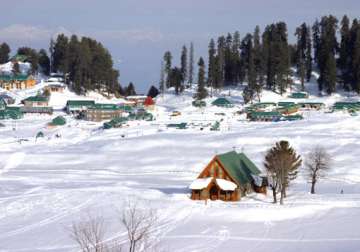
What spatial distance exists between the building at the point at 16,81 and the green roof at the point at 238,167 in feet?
225

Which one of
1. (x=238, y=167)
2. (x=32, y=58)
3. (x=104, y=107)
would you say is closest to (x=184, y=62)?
(x=104, y=107)

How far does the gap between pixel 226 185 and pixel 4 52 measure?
89.0 m

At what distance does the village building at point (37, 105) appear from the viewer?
8956 centimetres

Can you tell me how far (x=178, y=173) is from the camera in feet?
159

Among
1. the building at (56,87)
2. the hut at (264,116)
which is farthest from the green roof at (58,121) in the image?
the hut at (264,116)

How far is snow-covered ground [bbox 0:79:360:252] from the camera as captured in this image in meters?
25.0

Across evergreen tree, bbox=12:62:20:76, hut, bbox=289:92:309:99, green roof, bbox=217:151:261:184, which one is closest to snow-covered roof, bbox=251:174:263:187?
green roof, bbox=217:151:261:184

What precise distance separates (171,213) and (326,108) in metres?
54.9

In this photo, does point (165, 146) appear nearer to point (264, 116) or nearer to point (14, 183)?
point (14, 183)

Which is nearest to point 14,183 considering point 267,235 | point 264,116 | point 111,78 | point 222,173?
point 222,173

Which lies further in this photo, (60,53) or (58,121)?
(60,53)

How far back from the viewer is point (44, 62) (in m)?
112

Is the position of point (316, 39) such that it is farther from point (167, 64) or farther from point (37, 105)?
point (37, 105)

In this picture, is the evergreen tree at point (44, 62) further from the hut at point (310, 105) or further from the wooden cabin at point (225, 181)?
the wooden cabin at point (225, 181)
